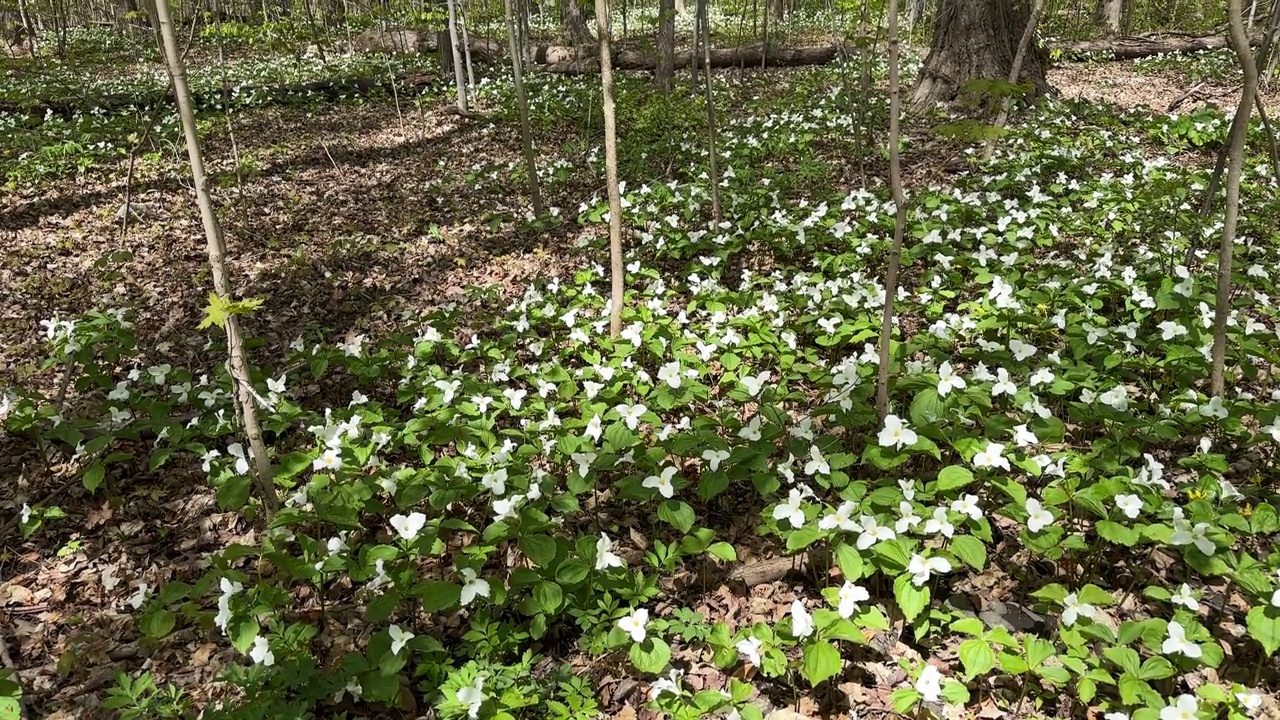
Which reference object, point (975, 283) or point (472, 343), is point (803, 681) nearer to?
point (472, 343)

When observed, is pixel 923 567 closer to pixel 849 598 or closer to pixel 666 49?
pixel 849 598

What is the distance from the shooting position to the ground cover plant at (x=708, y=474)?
2.23 meters

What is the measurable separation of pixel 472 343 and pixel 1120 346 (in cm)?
364

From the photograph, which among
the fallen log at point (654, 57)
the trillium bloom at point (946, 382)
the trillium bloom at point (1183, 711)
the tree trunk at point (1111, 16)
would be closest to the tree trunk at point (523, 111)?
the trillium bloom at point (946, 382)

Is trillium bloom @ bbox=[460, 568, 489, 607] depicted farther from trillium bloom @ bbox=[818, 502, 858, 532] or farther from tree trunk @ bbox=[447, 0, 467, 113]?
tree trunk @ bbox=[447, 0, 467, 113]

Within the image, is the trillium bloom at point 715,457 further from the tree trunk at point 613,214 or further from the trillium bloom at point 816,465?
the tree trunk at point 613,214

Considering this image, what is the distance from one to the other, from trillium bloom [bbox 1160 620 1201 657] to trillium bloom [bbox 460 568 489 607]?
206 cm

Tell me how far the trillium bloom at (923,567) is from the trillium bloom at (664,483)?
0.90 meters

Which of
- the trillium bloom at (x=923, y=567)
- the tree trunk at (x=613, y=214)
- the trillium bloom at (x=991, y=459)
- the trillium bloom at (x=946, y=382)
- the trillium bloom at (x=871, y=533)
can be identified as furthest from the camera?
the tree trunk at (x=613, y=214)

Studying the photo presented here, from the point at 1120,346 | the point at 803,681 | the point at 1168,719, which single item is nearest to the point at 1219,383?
the point at 1120,346

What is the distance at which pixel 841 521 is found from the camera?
2.40 m

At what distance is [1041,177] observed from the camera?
6445 mm

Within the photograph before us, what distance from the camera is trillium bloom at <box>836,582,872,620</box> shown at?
2139 millimetres

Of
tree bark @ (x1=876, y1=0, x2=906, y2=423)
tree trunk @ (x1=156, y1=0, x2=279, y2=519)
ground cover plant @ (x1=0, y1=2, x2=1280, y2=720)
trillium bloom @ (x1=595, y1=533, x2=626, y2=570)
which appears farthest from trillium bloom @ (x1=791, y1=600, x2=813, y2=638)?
tree trunk @ (x1=156, y1=0, x2=279, y2=519)
